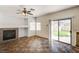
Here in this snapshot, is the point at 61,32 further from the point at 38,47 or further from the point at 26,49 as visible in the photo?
the point at 26,49

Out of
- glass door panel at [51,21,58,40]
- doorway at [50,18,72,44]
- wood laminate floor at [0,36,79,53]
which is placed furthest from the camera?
glass door panel at [51,21,58,40]

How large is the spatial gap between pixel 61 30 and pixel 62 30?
3cm

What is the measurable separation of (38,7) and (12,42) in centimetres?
138

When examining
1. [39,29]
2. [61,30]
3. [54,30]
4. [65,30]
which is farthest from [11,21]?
[65,30]

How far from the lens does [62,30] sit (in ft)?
11.3

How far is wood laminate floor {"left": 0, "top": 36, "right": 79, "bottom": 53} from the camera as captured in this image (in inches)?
125

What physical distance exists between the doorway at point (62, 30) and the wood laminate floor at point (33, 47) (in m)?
0.18

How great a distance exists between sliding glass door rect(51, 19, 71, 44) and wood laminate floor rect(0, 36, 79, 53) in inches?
7.1

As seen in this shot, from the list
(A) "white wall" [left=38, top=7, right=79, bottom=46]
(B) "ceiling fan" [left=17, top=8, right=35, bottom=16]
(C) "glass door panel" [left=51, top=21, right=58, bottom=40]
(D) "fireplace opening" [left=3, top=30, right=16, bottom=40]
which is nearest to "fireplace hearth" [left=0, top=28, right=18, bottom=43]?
(D) "fireplace opening" [left=3, top=30, right=16, bottom=40]

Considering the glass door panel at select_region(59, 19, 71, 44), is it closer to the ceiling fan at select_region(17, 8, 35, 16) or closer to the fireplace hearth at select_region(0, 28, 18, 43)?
the ceiling fan at select_region(17, 8, 35, 16)

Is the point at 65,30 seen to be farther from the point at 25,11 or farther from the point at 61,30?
the point at 25,11

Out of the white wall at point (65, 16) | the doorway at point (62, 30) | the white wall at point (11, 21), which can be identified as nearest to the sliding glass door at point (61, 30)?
the doorway at point (62, 30)

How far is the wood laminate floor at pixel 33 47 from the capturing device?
318 centimetres
